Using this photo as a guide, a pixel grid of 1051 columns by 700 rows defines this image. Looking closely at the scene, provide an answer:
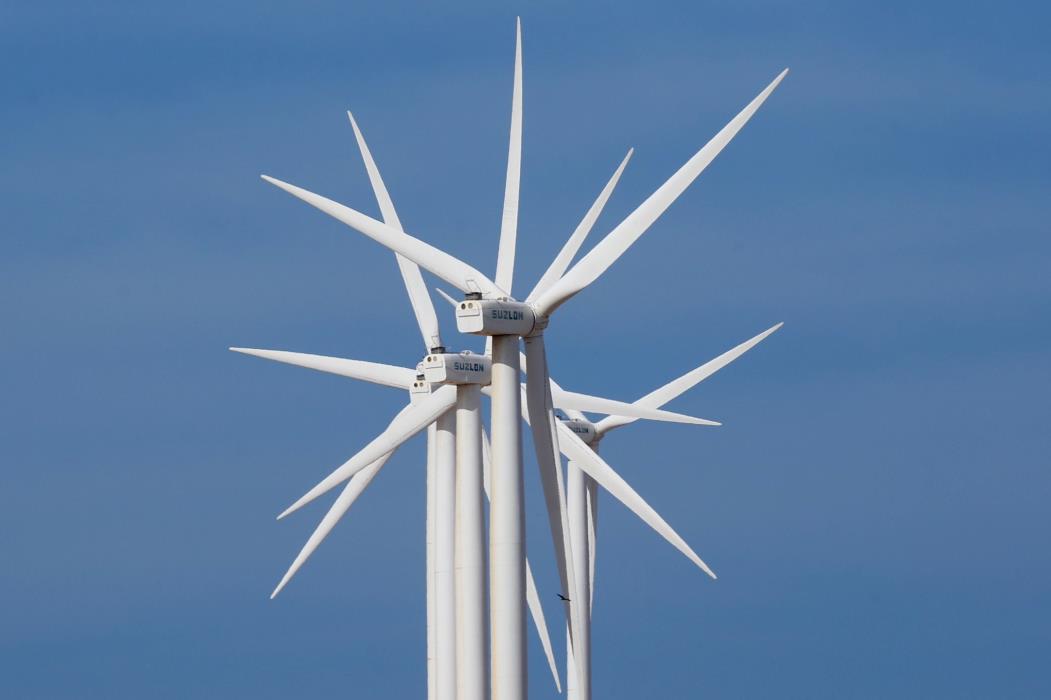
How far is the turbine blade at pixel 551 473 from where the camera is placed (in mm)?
64188

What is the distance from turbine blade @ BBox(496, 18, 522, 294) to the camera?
70.1 m

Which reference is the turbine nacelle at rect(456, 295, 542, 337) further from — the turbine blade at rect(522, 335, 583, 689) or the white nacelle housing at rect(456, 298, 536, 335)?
the turbine blade at rect(522, 335, 583, 689)

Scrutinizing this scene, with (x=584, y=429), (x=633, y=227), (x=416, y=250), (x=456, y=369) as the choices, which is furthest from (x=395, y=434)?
(x=584, y=429)

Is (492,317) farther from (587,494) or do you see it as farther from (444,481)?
(587,494)

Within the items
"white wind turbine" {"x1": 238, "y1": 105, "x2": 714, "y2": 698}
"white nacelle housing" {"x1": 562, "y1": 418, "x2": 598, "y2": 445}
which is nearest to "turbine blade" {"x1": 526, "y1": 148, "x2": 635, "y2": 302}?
"white wind turbine" {"x1": 238, "y1": 105, "x2": 714, "y2": 698}

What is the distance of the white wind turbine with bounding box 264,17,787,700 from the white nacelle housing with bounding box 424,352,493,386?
8825mm

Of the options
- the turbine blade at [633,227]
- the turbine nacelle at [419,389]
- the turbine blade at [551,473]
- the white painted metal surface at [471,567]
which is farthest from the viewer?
the turbine nacelle at [419,389]

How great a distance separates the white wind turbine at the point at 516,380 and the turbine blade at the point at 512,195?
1395mm

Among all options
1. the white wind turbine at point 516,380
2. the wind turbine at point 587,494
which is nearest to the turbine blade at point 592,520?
the wind turbine at point 587,494

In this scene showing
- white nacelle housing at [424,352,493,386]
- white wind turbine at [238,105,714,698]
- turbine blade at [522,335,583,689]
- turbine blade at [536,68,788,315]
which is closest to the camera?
turbine blade at [536,68,788,315]

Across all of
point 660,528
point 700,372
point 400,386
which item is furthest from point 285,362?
point 660,528

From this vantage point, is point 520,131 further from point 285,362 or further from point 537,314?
point 285,362

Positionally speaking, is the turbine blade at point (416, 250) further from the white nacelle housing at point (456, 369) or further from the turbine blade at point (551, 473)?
the white nacelle housing at point (456, 369)

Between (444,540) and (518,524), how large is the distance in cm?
1548
